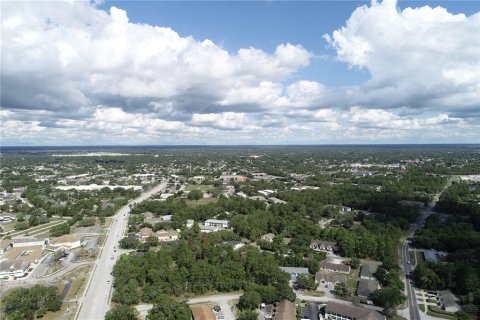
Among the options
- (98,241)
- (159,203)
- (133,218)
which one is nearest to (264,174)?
(159,203)

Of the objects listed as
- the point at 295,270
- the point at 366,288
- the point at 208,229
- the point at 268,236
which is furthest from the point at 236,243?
the point at 366,288

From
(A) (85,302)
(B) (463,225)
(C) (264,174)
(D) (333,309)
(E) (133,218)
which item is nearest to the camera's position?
(D) (333,309)

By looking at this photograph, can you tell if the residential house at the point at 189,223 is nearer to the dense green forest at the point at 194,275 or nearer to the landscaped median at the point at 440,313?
the dense green forest at the point at 194,275

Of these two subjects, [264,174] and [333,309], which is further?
[264,174]

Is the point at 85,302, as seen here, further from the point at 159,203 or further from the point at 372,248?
the point at 159,203

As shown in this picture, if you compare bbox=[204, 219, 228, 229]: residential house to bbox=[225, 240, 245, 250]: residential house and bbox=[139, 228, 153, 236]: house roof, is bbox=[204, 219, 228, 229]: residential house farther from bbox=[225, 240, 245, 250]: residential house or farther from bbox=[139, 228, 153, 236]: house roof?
bbox=[139, 228, 153, 236]: house roof

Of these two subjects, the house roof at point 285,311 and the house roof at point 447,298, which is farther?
the house roof at point 447,298

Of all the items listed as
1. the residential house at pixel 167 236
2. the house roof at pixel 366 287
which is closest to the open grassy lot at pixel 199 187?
the residential house at pixel 167 236
